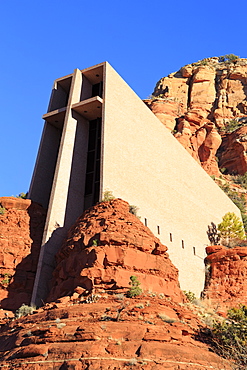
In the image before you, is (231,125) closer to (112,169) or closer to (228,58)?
(228,58)

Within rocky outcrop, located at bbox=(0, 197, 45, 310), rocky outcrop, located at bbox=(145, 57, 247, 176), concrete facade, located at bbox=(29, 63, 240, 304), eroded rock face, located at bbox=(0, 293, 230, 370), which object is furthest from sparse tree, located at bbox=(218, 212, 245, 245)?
rocky outcrop, located at bbox=(145, 57, 247, 176)

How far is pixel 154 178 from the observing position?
944 inches

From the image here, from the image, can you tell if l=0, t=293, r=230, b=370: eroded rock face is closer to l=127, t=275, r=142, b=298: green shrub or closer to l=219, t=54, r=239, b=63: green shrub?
l=127, t=275, r=142, b=298: green shrub

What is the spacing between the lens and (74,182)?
22047 mm

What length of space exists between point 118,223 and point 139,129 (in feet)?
30.9

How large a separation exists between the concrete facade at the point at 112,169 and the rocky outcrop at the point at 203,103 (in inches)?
912

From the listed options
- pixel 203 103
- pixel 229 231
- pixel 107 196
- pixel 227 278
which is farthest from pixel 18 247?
pixel 203 103

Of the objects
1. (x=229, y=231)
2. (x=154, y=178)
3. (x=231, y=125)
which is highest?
(x=231, y=125)

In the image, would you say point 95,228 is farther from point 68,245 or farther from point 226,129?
point 226,129

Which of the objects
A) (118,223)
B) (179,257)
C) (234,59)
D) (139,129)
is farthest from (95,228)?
(234,59)

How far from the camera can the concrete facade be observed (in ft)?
68.0

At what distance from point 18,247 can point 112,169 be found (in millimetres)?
5805

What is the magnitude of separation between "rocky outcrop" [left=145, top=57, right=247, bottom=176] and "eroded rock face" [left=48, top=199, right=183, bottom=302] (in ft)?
107

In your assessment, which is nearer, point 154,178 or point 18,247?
point 18,247
